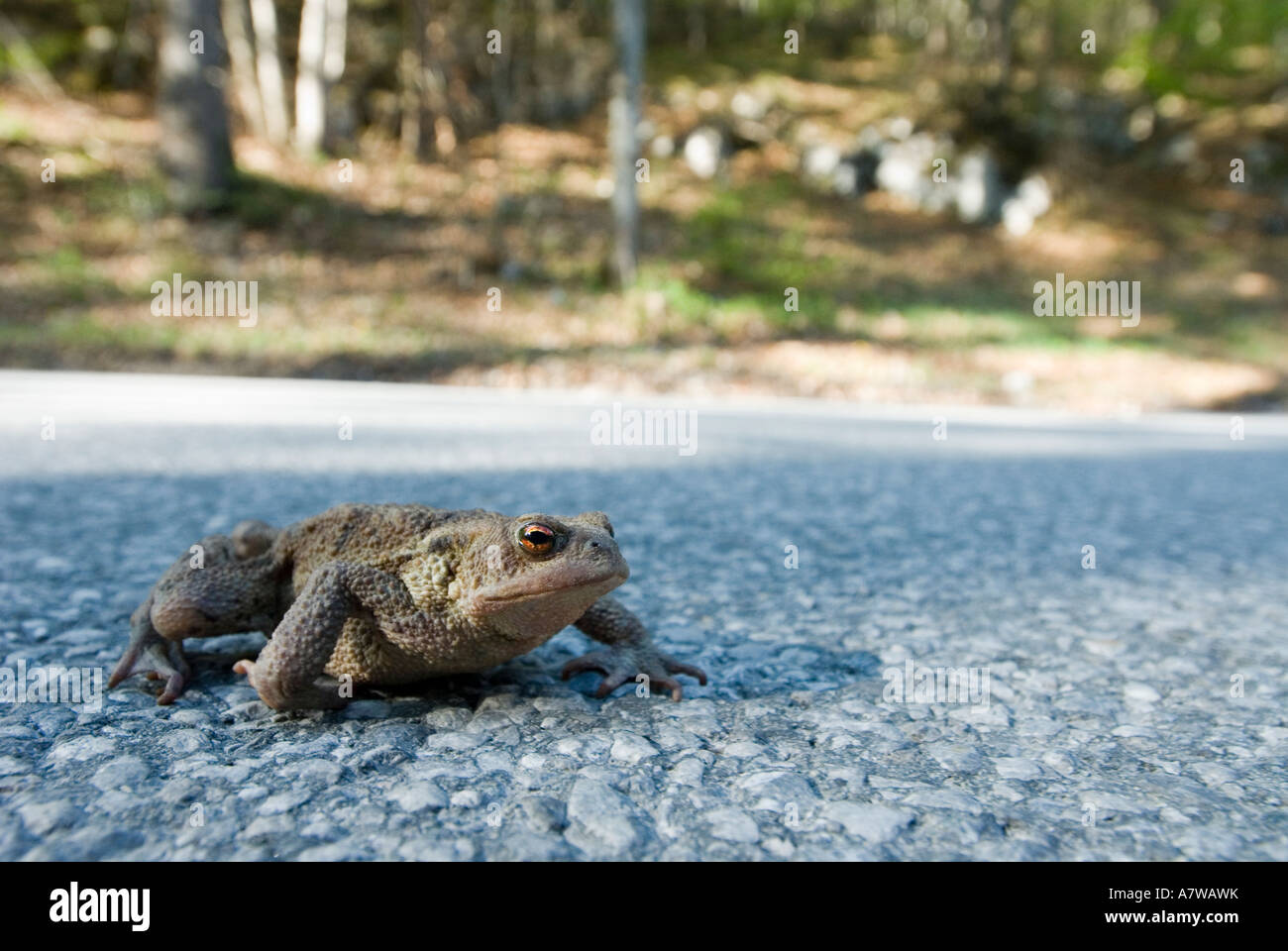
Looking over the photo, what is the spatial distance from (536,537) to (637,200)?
695 inches

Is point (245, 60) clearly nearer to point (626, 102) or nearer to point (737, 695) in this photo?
point (626, 102)

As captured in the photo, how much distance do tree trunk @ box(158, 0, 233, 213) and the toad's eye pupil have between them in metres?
17.7

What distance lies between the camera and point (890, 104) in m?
32.3

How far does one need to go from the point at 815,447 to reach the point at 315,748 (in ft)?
19.1

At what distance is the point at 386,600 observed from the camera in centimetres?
217

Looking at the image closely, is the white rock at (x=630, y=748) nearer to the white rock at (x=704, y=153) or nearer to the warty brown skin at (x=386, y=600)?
the warty brown skin at (x=386, y=600)

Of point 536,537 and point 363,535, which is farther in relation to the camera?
point 363,535

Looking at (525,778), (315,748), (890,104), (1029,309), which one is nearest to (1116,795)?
(525,778)

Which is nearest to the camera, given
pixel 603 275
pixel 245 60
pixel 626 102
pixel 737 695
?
pixel 737 695

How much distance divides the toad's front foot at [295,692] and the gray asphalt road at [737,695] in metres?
0.04

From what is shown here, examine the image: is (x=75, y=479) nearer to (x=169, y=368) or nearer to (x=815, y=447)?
(x=815, y=447)

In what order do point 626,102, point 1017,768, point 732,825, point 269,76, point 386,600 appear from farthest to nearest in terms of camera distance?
point 269,76
point 626,102
point 386,600
point 1017,768
point 732,825

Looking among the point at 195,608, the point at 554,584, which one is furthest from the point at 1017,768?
the point at 195,608

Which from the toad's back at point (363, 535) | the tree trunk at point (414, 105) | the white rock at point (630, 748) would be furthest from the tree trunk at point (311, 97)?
the white rock at point (630, 748)
